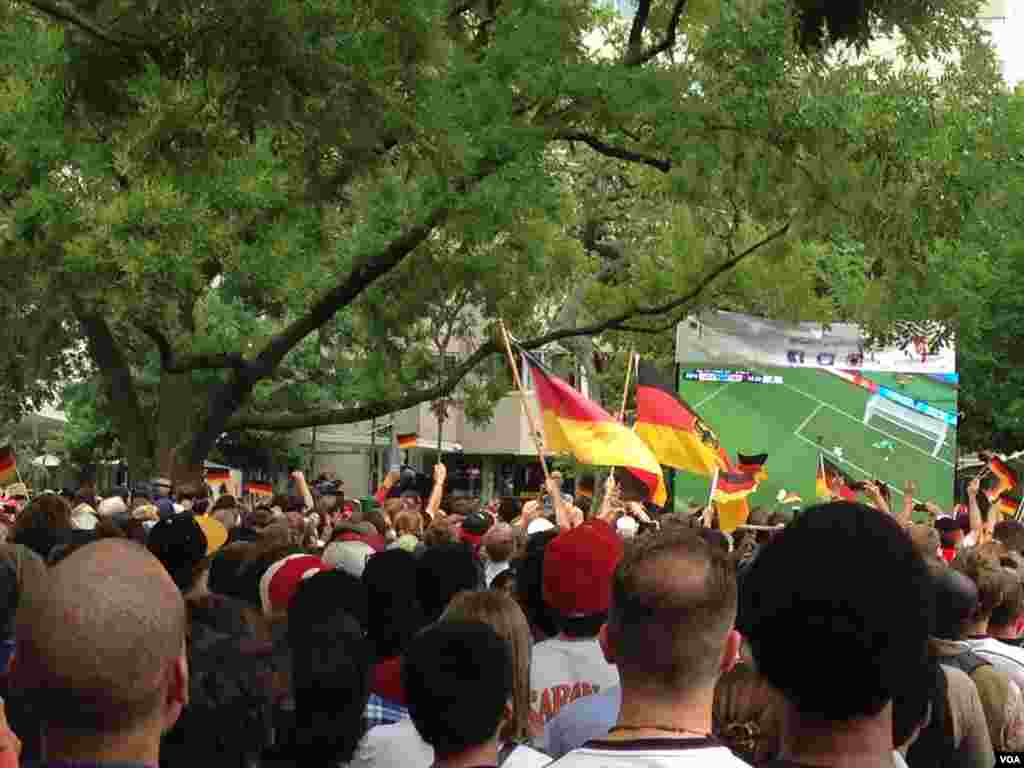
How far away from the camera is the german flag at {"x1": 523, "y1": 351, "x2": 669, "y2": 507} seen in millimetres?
10836

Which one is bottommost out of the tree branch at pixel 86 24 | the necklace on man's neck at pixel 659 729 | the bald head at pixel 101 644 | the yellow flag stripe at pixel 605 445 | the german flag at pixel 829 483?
the necklace on man's neck at pixel 659 729

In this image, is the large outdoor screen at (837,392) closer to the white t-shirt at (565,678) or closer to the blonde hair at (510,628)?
the white t-shirt at (565,678)

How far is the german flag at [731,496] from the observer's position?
50.4ft

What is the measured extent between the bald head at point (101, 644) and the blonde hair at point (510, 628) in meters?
1.93

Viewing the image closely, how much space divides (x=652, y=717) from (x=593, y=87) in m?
13.6

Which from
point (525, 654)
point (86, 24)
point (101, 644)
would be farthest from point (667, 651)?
point (86, 24)

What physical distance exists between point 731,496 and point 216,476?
1110cm

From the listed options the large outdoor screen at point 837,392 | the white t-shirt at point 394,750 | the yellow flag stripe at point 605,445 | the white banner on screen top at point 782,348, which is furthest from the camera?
the white banner on screen top at point 782,348

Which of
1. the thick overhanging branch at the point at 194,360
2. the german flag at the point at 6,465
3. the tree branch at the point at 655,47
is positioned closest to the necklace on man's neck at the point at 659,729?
the german flag at the point at 6,465

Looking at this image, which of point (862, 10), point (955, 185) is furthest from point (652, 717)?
point (955, 185)

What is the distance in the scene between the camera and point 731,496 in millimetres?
15547

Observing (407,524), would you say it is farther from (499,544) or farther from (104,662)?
(104,662)

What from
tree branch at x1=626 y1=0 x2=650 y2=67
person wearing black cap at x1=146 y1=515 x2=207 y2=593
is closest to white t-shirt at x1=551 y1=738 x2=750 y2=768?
person wearing black cap at x1=146 y1=515 x2=207 y2=593

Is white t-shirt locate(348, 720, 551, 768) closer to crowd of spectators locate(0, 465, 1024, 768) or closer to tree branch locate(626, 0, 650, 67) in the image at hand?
crowd of spectators locate(0, 465, 1024, 768)
